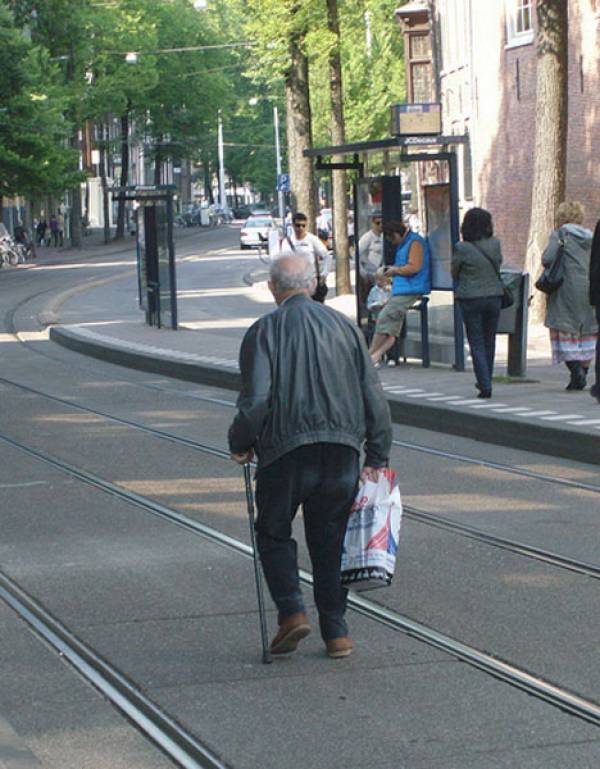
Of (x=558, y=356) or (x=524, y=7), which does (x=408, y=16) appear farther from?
(x=558, y=356)

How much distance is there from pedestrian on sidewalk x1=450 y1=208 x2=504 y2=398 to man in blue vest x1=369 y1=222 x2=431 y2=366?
2.27m

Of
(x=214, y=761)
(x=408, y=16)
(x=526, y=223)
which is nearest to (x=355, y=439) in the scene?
(x=214, y=761)

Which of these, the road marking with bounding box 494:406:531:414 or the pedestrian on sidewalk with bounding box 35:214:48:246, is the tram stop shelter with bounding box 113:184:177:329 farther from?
the pedestrian on sidewalk with bounding box 35:214:48:246

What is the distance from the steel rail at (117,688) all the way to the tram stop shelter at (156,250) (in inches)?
762

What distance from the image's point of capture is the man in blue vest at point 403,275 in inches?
706

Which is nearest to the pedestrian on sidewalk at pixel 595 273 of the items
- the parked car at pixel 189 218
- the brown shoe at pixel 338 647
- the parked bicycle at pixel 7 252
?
the brown shoe at pixel 338 647

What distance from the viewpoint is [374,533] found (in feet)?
21.3

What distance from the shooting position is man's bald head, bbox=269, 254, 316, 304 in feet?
21.4

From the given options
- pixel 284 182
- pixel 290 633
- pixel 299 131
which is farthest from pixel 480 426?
pixel 284 182

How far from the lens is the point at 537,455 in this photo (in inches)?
500

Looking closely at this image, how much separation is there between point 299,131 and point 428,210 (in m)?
14.7

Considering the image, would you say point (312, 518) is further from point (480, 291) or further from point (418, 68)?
point (418, 68)

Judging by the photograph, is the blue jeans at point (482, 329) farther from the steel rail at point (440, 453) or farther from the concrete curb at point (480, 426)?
the steel rail at point (440, 453)

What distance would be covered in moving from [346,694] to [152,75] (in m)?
77.3
